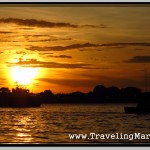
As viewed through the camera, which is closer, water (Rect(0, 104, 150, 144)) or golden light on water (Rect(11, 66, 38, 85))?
water (Rect(0, 104, 150, 144))

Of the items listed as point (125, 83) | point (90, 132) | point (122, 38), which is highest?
point (122, 38)

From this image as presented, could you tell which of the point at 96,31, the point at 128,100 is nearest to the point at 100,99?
the point at 128,100

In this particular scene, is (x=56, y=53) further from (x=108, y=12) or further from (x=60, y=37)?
(x=108, y=12)

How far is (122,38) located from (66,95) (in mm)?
575

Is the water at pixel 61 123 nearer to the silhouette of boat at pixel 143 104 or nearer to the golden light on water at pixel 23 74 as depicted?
the silhouette of boat at pixel 143 104

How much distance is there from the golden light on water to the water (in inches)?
8.3

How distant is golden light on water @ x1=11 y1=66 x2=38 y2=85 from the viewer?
471cm

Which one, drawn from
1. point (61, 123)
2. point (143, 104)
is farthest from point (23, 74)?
point (143, 104)

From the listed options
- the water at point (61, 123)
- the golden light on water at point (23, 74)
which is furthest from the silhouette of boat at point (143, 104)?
the golden light on water at point (23, 74)

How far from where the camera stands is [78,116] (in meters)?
4.75

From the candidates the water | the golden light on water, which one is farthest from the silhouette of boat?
the golden light on water

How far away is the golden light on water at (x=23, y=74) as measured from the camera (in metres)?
4.71

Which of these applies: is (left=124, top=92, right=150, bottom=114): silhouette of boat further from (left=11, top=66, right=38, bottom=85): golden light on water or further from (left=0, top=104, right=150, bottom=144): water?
(left=11, top=66, right=38, bottom=85): golden light on water

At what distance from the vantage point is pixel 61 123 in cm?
478
